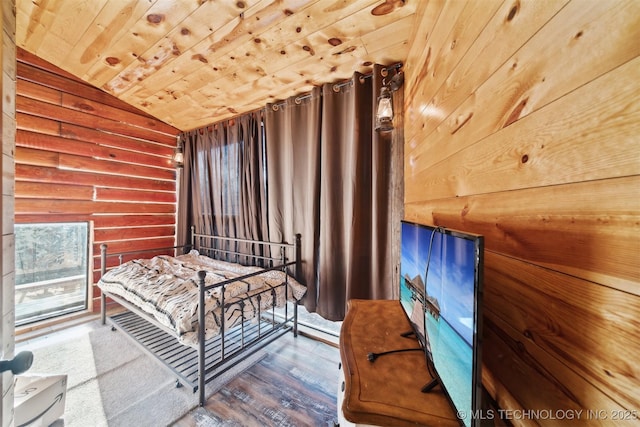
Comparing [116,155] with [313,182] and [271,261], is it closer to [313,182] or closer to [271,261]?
[271,261]

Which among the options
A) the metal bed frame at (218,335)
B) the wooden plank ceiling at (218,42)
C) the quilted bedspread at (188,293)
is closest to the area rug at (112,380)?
the metal bed frame at (218,335)

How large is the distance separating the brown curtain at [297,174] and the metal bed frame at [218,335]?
0.49 ft

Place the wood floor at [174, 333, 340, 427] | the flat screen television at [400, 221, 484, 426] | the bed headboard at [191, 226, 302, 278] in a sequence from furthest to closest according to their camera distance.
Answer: the bed headboard at [191, 226, 302, 278] < the wood floor at [174, 333, 340, 427] < the flat screen television at [400, 221, 484, 426]

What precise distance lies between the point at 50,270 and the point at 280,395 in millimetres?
2958

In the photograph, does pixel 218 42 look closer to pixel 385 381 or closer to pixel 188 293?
pixel 188 293

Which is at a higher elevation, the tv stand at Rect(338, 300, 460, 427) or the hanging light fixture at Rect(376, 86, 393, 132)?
the hanging light fixture at Rect(376, 86, 393, 132)

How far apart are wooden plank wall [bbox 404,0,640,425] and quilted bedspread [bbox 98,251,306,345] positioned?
5.17 feet

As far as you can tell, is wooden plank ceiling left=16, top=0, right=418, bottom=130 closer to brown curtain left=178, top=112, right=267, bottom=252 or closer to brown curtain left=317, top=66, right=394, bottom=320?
brown curtain left=317, top=66, right=394, bottom=320

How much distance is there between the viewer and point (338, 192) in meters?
2.09

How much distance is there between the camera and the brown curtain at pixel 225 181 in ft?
8.73

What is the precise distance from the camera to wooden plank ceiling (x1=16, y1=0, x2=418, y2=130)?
4.85 feet

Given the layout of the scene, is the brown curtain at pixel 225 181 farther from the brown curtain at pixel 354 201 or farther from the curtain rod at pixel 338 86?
the brown curtain at pixel 354 201

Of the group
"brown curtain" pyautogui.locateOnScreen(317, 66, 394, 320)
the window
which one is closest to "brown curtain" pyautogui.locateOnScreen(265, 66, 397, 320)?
"brown curtain" pyautogui.locateOnScreen(317, 66, 394, 320)

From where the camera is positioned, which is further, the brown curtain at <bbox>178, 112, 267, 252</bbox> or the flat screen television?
the brown curtain at <bbox>178, 112, 267, 252</bbox>
